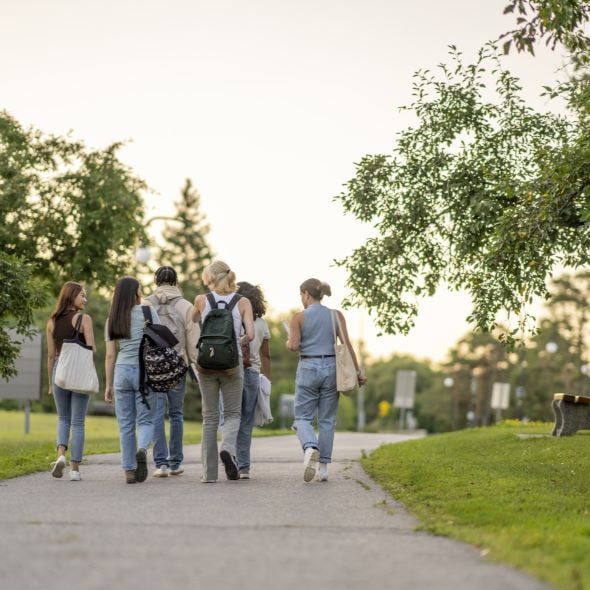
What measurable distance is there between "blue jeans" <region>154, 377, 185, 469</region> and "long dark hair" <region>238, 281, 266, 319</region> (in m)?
1.02

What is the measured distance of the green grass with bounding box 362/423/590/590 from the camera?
22.0 feet

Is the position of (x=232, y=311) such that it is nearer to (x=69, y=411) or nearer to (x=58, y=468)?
(x=69, y=411)

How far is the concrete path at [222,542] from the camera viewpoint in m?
5.86

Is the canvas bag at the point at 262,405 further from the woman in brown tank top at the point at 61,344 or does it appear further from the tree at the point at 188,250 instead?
the tree at the point at 188,250

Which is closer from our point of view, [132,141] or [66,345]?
[66,345]

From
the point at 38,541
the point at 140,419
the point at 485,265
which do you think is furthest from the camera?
the point at 485,265

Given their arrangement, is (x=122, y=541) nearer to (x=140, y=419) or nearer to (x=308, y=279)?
(x=140, y=419)

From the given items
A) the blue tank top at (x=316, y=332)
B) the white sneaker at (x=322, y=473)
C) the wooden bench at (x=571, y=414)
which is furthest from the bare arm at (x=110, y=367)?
the wooden bench at (x=571, y=414)

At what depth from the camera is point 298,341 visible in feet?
40.5

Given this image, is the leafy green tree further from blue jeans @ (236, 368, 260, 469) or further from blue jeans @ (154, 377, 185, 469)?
blue jeans @ (236, 368, 260, 469)

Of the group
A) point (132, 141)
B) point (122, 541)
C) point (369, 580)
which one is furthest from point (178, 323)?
point (132, 141)

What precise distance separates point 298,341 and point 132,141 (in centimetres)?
1800

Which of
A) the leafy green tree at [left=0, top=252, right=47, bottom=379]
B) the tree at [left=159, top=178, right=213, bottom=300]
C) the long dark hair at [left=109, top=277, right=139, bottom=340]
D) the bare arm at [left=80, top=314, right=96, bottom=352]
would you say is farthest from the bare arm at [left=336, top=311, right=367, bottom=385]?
the tree at [left=159, top=178, right=213, bottom=300]

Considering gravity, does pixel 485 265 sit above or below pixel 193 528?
above
